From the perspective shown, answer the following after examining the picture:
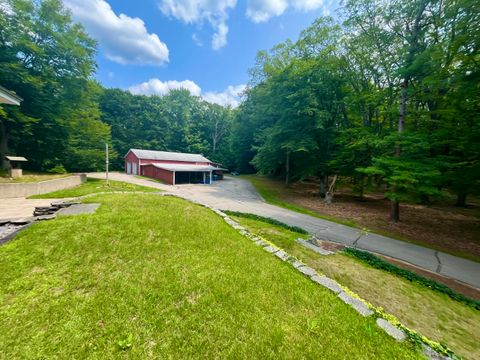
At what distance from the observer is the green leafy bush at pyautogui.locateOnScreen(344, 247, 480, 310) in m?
4.70

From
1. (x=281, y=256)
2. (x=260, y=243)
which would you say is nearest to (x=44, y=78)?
(x=260, y=243)

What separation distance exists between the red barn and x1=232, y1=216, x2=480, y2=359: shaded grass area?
19.6 m

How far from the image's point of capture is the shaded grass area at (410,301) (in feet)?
11.2

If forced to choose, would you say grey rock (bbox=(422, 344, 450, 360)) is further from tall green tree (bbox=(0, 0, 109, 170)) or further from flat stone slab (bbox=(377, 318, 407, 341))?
tall green tree (bbox=(0, 0, 109, 170))

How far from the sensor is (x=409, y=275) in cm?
547

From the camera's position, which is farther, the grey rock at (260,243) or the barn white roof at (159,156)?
the barn white roof at (159,156)

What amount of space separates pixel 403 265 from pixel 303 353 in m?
6.08

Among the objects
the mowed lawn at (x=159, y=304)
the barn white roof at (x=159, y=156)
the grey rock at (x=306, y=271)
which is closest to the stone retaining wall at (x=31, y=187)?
the mowed lawn at (x=159, y=304)

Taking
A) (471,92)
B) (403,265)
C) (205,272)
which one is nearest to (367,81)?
(471,92)

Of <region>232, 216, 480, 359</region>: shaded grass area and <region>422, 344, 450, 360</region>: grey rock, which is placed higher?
<region>422, 344, 450, 360</region>: grey rock

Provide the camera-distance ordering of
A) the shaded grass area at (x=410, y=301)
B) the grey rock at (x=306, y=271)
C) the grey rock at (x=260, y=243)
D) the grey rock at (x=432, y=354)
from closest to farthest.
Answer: the grey rock at (x=432, y=354) → the shaded grass area at (x=410, y=301) → the grey rock at (x=306, y=271) → the grey rock at (x=260, y=243)

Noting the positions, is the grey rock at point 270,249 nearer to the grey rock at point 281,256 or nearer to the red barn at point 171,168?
the grey rock at point 281,256

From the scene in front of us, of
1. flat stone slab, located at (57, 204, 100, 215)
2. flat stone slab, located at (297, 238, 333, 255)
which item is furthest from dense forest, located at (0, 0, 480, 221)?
flat stone slab, located at (57, 204, 100, 215)

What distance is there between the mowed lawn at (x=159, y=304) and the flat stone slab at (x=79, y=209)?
3.46ft
